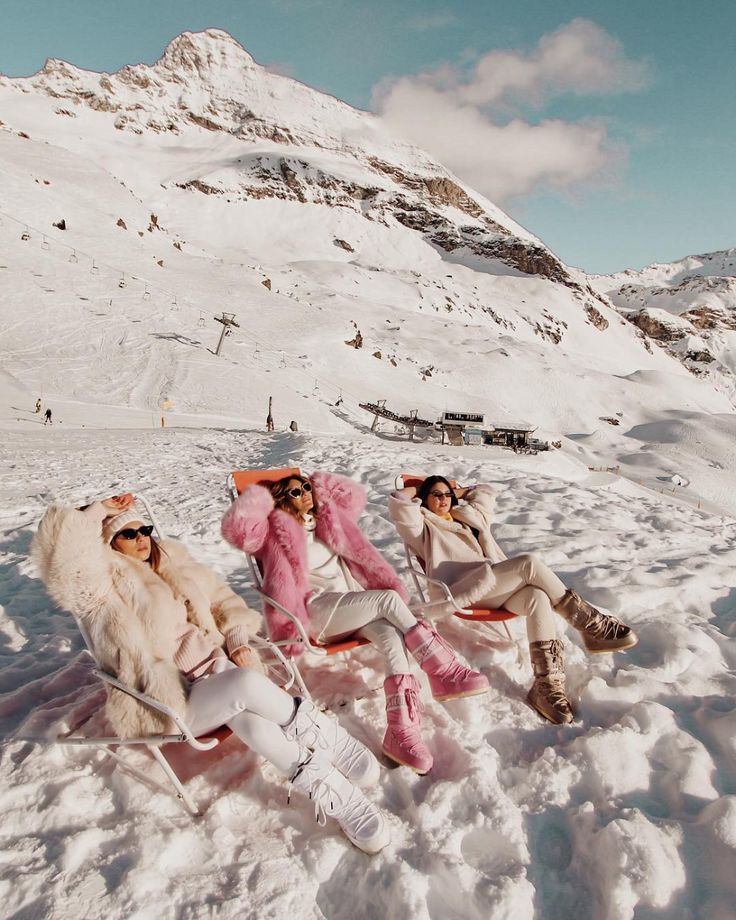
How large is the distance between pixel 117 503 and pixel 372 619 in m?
1.58

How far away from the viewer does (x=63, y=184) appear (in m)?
45.2

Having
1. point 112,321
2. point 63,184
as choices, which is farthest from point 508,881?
point 63,184

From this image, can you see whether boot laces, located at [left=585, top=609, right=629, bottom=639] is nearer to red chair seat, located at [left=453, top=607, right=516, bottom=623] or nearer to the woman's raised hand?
red chair seat, located at [left=453, top=607, right=516, bottom=623]

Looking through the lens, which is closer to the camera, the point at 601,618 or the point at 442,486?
the point at 601,618

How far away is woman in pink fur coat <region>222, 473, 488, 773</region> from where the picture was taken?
A: 2945mm

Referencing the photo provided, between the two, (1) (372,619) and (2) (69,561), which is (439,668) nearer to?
(1) (372,619)

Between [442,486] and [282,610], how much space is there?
1.70m

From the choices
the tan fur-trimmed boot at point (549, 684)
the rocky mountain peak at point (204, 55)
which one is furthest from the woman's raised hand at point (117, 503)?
the rocky mountain peak at point (204, 55)

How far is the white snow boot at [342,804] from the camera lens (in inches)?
89.2

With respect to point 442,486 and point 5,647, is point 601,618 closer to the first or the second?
point 442,486

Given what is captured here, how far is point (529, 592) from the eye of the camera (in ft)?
11.6

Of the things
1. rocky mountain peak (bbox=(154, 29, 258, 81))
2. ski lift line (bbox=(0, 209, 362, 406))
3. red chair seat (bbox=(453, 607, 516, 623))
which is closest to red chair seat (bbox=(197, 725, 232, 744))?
red chair seat (bbox=(453, 607, 516, 623))

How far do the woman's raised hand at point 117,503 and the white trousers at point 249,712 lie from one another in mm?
1092

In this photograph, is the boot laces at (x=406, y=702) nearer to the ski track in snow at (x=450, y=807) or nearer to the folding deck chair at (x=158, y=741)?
the ski track in snow at (x=450, y=807)
